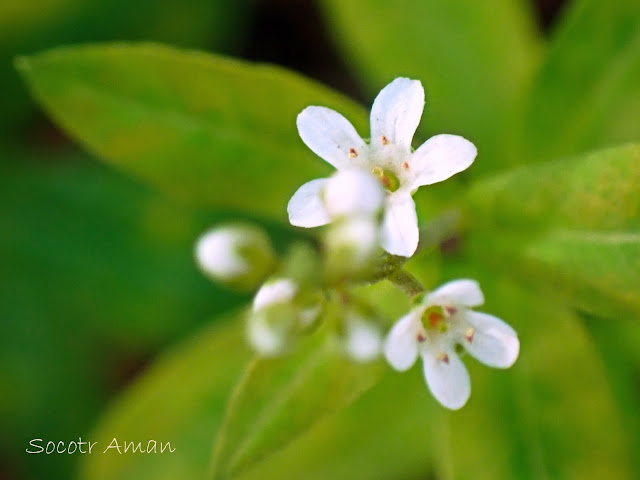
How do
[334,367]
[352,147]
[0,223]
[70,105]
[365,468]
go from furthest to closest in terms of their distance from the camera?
1. [0,223]
2. [365,468]
3. [70,105]
4. [334,367]
5. [352,147]

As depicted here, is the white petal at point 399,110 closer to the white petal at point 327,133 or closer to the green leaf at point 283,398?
the white petal at point 327,133

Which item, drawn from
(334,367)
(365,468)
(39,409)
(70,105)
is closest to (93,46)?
(70,105)

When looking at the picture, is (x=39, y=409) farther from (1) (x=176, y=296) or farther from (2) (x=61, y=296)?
(1) (x=176, y=296)

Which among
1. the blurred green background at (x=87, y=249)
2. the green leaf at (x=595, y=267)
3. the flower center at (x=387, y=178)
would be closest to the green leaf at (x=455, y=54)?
the blurred green background at (x=87, y=249)

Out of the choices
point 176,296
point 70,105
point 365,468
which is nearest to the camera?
point 70,105

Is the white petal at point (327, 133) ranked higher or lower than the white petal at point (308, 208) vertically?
higher

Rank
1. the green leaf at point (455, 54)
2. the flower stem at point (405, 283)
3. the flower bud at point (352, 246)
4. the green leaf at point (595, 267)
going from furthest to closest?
the green leaf at point (455, 54) < the green leaf at point (595, 267) < the flower stem at point (405, 283) < the flower bud at point (352, 246)
